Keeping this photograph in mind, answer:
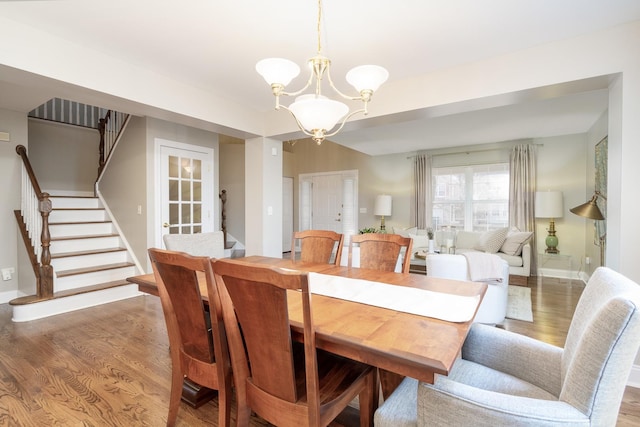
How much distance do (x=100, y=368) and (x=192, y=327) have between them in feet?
4.52

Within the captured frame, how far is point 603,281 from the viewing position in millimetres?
1132

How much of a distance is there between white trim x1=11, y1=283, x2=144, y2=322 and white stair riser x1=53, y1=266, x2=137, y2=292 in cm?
31

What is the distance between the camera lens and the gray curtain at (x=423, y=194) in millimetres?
6281

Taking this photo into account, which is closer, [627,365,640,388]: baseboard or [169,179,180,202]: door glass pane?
[627,365,640,388]: baseboard

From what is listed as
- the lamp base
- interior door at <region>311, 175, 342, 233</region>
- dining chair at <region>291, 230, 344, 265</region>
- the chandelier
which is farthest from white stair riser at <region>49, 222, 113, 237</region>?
the lamp base

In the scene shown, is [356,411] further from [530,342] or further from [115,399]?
[115,399]

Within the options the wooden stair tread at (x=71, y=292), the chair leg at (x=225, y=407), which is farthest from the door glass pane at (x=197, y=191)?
the chair leg at (x=225, y=407)

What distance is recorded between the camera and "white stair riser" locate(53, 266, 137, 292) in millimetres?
3627

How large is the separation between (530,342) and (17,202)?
5256 millimetres

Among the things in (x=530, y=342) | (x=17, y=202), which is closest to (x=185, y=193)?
(x=17, y=202)

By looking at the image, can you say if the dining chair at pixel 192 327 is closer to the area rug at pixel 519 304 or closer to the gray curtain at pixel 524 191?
the area rug at pixel 519 304

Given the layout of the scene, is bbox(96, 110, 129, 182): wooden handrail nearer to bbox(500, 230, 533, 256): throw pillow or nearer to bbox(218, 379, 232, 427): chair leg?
bbox(218, 379, 232, 427): chair leg

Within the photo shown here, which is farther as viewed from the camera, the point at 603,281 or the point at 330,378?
the point at 330,378

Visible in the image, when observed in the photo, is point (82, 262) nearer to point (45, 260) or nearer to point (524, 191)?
point (45, 260)
